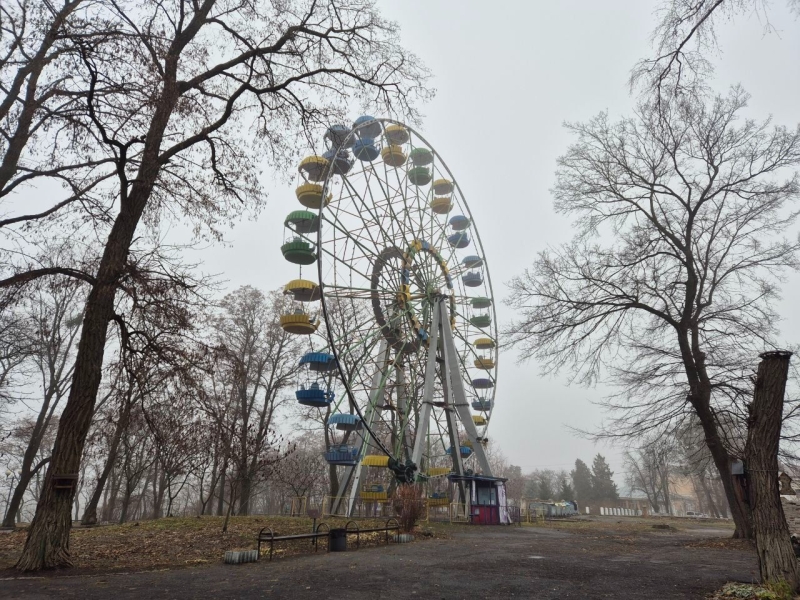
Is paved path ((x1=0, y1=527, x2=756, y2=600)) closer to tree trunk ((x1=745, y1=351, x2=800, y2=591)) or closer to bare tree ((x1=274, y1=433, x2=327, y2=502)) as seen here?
tree trunk ((x1=745, y1=351, x2=800, y2=591))

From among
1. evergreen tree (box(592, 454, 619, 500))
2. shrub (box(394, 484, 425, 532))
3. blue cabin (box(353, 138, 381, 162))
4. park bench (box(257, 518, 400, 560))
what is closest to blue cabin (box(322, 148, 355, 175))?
blue cabin (box(353, 138, 381, 162))

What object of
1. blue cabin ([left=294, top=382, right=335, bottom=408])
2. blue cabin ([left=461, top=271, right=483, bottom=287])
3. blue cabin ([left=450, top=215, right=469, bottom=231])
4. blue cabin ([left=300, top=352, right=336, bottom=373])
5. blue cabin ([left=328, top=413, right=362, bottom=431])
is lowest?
blue cabin ([left=328, top=413, right=362, bottom=431])

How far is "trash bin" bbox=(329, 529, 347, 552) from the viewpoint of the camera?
10.4 meters

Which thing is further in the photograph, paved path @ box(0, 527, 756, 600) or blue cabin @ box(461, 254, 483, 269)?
blue cabin @ box(461, 254, 483, 269)

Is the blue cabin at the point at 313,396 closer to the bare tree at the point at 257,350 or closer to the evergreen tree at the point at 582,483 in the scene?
the bare tree at the point at 257,350

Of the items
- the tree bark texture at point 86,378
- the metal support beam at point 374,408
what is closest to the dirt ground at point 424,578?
the tree bark texture at point 86,378

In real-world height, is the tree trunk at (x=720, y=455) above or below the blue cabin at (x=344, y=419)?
below

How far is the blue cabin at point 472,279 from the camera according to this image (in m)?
28.2

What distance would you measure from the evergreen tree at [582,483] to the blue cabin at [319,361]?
62579mm

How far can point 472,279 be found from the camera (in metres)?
28.2

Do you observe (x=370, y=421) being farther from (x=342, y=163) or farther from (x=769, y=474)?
(x=769, y=474)

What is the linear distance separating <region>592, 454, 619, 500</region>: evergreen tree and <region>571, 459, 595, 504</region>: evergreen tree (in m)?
0.82

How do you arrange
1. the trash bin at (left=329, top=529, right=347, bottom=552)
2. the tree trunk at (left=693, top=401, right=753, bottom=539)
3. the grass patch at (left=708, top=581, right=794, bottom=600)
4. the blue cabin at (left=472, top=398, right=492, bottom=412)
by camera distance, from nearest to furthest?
the grass patch at (left=708, top=581, right=794, bottom=600) → the trash bin at (left=329, top=529, right=347, bottom=552) → the tree trunk at (left=693, top=401, right=753, bottom=539) → the blue cabin at (left=472, top=398, right=492, bottom=412)

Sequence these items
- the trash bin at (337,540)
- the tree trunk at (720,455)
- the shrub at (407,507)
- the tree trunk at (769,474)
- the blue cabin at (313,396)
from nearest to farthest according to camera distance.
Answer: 1. the tree trunk at (769,474)
2. the trash bin at (337,540)
3. the tree trunk at (720,455)
4. the shrub at (407,507)
5. the blue cabin at (313,396)
